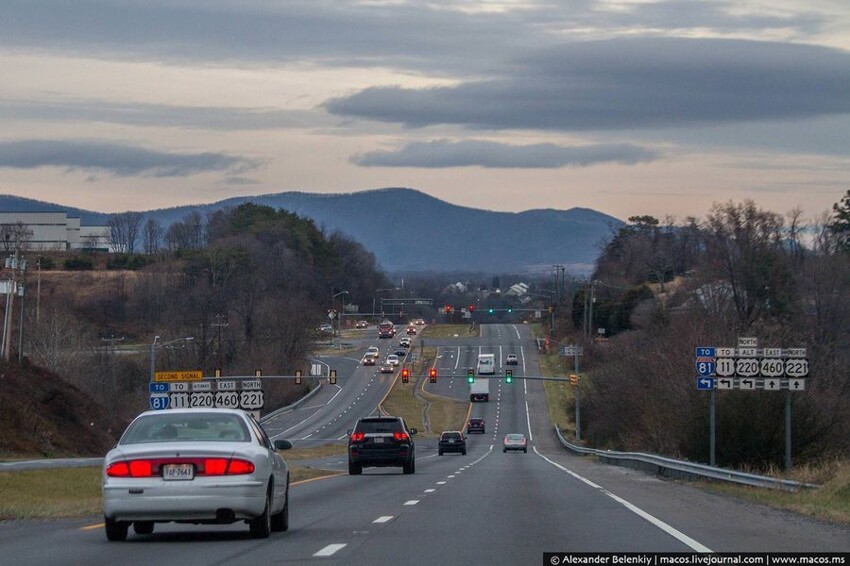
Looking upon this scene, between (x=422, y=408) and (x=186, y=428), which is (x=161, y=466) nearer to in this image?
(x=186, y=428)

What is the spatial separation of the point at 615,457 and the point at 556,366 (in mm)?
77541

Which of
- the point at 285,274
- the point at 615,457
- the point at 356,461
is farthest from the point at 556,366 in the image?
the point at 356,461

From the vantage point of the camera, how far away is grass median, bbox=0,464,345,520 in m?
19.2

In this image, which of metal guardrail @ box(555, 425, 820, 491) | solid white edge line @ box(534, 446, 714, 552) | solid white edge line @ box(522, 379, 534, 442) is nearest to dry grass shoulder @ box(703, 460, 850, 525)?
metal guardrail @ box(555, 425, 820, 491)

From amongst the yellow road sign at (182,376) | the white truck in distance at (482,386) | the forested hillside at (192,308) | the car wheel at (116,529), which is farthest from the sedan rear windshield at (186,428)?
the white truck in distance at (482,386)

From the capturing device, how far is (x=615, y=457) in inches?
1917

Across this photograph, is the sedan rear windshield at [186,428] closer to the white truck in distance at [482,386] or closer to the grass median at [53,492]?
the grass median at [53,492]

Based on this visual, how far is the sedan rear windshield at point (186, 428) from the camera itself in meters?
15.0

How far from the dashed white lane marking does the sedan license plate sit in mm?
→ 1698

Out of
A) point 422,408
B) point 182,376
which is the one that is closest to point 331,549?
point 182,376

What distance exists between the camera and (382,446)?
34.3 meters

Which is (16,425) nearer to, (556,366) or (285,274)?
(556,366)

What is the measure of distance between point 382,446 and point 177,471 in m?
20.4

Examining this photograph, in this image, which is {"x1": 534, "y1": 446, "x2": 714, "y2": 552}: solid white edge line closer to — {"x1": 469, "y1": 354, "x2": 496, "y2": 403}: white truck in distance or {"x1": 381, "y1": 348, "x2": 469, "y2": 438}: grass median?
{"x1": 381, "y1": 348, "x2": 469, "y2": 438}: grass median
